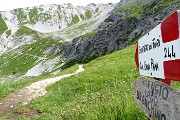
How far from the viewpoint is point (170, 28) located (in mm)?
4879

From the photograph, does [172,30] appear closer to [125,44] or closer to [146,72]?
[146,72]

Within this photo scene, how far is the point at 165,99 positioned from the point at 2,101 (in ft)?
66.1

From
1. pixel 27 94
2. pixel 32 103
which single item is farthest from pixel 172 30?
pixel 27 94

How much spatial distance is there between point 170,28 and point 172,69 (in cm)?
62

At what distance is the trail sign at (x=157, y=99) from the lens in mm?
4789

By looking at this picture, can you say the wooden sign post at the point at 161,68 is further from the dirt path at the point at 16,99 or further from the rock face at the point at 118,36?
the rock face at the point at 118,36

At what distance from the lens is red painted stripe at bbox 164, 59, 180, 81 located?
462 cm

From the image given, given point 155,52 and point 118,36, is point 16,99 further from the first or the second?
point 118,36

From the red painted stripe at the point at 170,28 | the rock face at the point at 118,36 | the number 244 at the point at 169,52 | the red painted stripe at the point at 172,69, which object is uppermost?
the red painted stripe at the point at 170,28

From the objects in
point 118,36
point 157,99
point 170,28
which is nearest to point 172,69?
point 170,28

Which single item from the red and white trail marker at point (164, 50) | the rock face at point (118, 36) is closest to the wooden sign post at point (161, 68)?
the red and white trail marker at point (164, 50)

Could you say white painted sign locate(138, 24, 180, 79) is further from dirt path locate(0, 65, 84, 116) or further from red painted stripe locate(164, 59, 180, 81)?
dirt path locate(0, 65, 84, 116)

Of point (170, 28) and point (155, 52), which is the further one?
point (155, 52)

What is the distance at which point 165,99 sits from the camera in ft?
17.0
